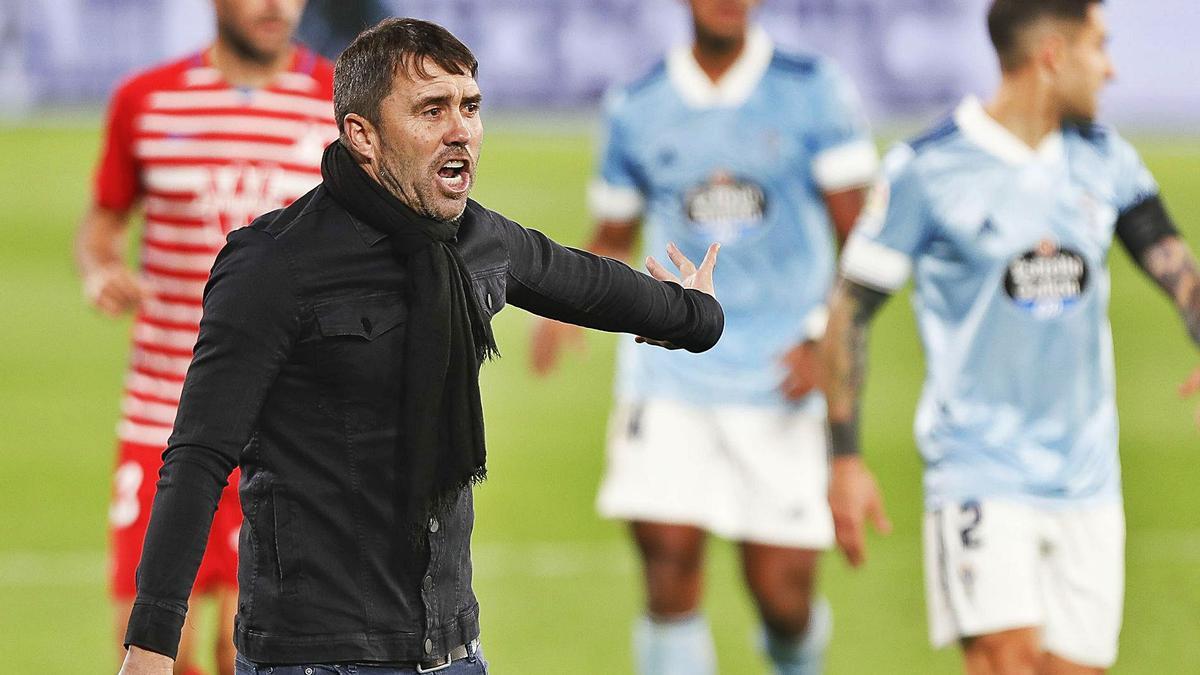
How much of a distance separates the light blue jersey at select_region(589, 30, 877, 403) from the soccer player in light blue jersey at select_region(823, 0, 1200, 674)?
83 centimetres

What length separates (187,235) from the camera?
5488 millimetres

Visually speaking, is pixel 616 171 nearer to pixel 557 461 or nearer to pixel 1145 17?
pixel 557 461

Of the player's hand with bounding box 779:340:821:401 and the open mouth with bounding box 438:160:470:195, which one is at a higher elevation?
the player's hand with bounding box 779:340:821:401

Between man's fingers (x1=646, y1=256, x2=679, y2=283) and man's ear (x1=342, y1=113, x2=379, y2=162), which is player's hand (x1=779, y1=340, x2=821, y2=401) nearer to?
man's fingers (x1=646, y1=256, x2=679, y2=283)

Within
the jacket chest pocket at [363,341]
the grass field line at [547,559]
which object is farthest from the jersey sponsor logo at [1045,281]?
the grass field line at [547,559]

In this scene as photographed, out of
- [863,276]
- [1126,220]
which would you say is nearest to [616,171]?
[863,276]

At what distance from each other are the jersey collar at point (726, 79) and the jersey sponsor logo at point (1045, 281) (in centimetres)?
152

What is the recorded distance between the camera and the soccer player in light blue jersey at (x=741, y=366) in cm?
616

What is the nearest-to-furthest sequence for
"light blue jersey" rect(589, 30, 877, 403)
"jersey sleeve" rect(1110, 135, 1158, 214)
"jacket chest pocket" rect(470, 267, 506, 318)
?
1. "jacket chest pocket" rect(470, 267, 506, 318)
2. "jersey sleeve" rect(1110, 135, 1158, 214)
3. "light blue jersey" rect(589, 30, 877, 403)

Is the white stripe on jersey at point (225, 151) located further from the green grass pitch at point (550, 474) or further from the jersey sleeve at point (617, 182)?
the green grass pitch at point (550, 474)

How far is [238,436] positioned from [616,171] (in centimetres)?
357

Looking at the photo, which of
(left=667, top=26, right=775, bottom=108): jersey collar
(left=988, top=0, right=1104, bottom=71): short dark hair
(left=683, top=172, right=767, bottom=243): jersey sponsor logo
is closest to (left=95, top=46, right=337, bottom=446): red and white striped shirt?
(left=683, top=172, right=767, bottom=243): jersey sponsor logo

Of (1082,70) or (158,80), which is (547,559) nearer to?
(158,80)

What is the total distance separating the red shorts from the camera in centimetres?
534
